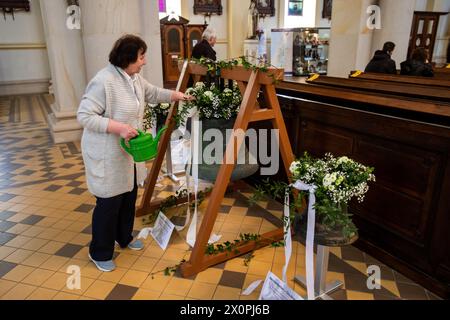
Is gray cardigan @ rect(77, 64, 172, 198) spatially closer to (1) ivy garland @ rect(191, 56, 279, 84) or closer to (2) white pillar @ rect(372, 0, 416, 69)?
(1) ivy garland @ rect(191, 56, 279, 84)

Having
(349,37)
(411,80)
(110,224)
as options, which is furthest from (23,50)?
(411,80)

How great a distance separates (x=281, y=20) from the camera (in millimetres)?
13641

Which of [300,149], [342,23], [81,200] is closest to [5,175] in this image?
[81,200]

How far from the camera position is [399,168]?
7.43 ft

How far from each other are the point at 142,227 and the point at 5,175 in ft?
7.58

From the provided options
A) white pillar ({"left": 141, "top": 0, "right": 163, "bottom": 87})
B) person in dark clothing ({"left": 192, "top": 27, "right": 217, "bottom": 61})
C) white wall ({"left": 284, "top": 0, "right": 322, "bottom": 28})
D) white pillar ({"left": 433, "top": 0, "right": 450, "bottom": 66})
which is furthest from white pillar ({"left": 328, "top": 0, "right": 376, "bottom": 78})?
white wall ({"left": 284, "top": 0, "right": 322, "bottom": 28})

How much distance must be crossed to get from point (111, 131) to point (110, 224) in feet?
2.19

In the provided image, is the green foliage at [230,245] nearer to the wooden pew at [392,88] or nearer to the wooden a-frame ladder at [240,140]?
the wooden a-frame ladder at [240,140]

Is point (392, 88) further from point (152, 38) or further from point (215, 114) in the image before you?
point (152, 38)

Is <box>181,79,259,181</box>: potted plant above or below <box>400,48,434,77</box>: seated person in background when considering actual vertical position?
below

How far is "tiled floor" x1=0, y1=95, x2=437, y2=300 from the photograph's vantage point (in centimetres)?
221

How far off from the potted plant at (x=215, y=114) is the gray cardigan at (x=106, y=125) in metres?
0.45

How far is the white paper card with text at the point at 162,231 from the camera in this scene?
2656 mm

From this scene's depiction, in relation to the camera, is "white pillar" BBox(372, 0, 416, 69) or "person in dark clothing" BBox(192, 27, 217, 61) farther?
"person in dark clothing" BBox(192, 27, 217, 61)
